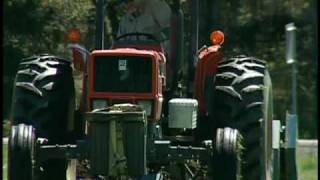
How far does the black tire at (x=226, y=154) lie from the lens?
8109mm

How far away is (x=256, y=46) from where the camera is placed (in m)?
30.0

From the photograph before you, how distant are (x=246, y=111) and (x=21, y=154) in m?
2.01

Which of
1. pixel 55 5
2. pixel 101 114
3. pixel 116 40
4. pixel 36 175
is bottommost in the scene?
pixel 36 175

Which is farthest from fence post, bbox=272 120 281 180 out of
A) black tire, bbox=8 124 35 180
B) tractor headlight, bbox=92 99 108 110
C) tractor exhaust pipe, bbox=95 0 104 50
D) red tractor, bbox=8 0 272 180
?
black tire, bbox=8 124 35 180

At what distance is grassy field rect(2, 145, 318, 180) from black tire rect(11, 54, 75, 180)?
6.89m

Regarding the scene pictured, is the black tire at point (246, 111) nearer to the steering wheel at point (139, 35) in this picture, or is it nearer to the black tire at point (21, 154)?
the steering wheel at point (139, 35)

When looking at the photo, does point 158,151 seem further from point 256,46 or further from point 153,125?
point 256,46

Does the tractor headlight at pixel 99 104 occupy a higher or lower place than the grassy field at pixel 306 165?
higher

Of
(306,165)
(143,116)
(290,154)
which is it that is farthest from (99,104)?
(306,165)

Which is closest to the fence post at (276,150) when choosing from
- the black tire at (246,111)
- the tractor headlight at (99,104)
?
the black tire at (246,111)

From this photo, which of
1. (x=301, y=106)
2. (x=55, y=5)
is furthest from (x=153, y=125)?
A: (x=301, y=106)

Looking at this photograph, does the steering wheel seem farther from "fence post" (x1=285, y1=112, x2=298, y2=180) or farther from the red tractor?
"fence post" (x1=285, y1=112, x2=298, y2=180)

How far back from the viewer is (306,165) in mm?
18000

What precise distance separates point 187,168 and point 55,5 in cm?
1644
